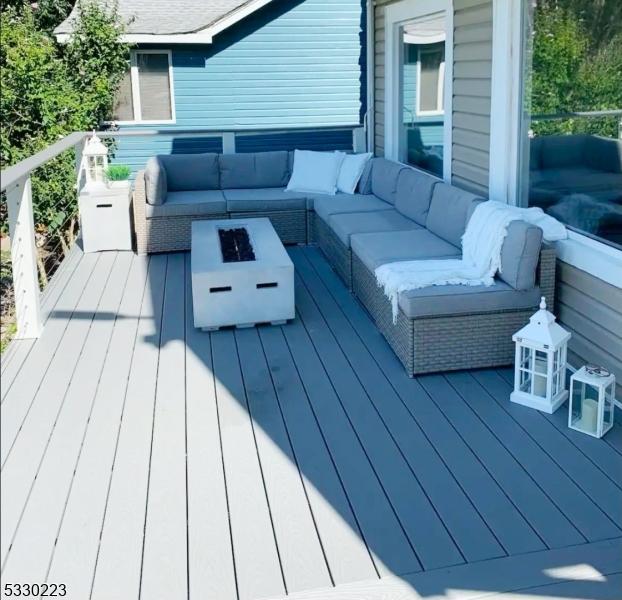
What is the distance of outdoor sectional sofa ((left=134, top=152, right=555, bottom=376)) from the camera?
4.05m

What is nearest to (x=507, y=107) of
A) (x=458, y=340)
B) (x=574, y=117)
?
(x=574, y=117)

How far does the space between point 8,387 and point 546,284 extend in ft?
9.12

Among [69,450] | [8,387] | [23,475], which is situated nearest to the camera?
[23,475]

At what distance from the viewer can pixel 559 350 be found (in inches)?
147

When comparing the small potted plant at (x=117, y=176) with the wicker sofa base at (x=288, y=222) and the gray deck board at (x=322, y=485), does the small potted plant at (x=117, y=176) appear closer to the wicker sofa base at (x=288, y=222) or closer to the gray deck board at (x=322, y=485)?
the wicker sofa base at (x=288, y=222)

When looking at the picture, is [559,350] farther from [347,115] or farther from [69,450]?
[347,115]

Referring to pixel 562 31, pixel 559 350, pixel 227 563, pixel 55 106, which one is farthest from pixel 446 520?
pixel 55 106

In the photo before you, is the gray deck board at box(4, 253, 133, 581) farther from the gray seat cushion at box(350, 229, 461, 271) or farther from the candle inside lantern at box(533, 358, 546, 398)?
the candle inside lantern at box(533, 358, 546, 398)

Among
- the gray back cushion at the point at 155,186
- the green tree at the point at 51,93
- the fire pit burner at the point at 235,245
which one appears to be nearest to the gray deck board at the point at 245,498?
the fire pit burner at the point at 235,245

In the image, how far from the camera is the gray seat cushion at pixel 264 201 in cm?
692

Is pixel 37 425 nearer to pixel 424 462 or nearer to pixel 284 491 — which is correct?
pixel 284 491

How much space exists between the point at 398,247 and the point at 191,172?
10.0 feet

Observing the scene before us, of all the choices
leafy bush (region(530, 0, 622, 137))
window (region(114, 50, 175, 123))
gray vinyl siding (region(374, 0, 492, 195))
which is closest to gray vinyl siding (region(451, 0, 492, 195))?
gray vinyl siding (region(374, 0, 492, 195))

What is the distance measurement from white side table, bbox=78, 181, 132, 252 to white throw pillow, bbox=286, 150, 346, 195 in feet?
4.86
